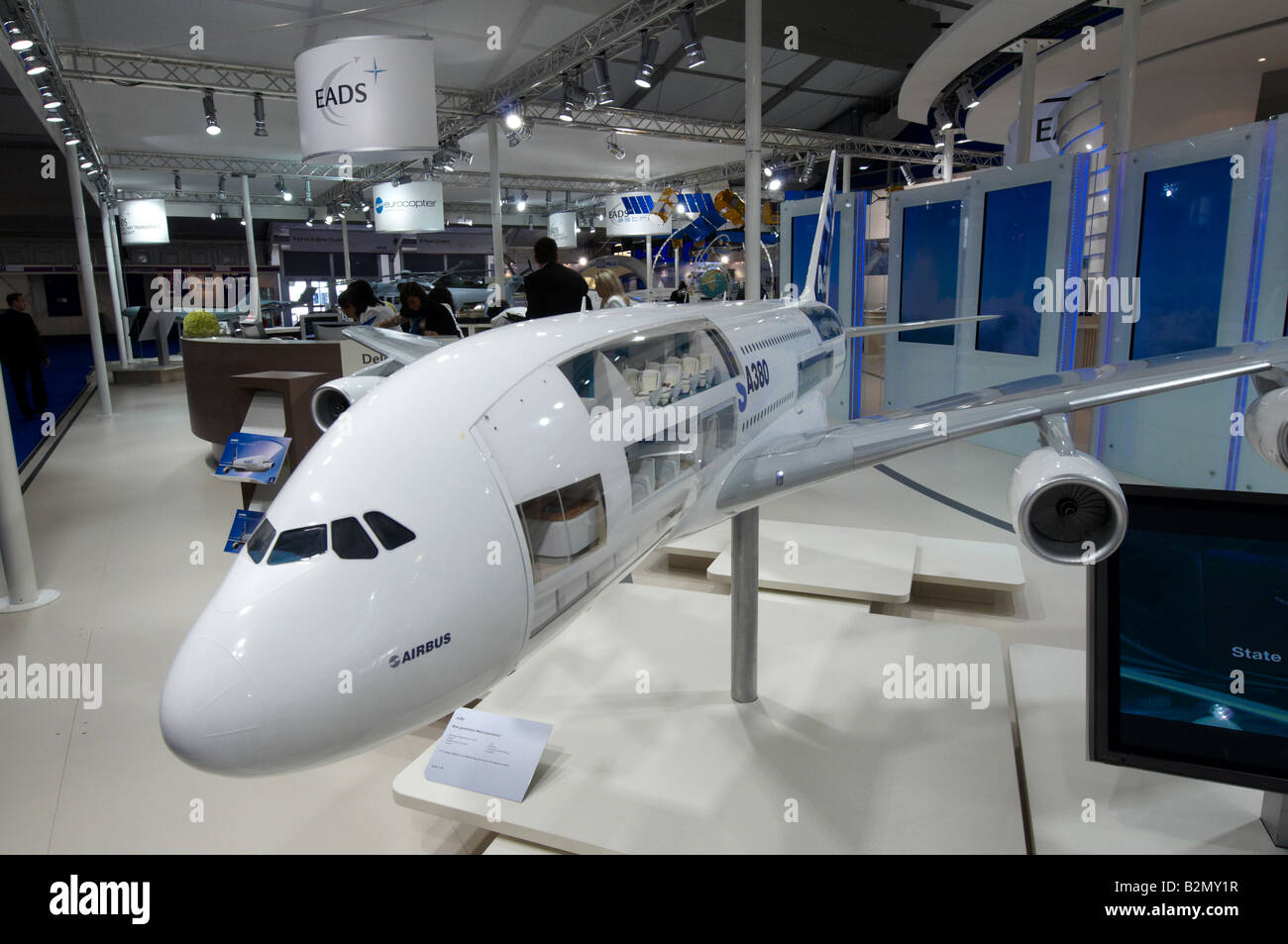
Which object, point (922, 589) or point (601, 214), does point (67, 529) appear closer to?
point (922, 589)

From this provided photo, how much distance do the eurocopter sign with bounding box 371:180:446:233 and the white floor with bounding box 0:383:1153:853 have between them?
11.2 meters

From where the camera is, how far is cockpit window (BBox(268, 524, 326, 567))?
2.31 metres

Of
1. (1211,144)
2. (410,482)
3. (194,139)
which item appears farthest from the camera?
(194,139)

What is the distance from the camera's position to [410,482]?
7.97 feet

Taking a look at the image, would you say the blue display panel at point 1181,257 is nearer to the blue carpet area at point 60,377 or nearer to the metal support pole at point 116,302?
the blue carpet area at point 60,377

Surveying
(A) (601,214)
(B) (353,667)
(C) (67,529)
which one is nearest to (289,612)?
(B) (353,667)

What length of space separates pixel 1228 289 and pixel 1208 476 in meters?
2.05

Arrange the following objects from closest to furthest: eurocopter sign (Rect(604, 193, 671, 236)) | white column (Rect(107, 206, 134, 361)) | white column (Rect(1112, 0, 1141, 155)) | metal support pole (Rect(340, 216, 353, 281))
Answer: white column (Rect(1112, 0, 1141, 155)) < white column (Rect(107, 206, 134, 361)) < eurocopter sign (Rect(604, 193, 671, 236)) < metal support pole (Rect(340, 216, 353, 281))

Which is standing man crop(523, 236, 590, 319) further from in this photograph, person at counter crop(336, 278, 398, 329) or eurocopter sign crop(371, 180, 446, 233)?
→ eurocopter sign crop(371, 180, 446, 233)

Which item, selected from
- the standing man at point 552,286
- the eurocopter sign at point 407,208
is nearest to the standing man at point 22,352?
the eurocopter sign at point 407,208

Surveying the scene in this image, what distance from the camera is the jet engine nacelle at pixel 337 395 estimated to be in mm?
5273

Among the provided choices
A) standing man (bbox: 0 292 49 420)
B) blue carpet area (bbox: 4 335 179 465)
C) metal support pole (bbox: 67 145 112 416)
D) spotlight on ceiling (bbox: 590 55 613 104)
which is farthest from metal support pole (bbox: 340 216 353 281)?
spotlight on ceiling (bbox: 590 55 613 104)

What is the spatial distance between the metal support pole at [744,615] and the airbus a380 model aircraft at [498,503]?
1.71 ft

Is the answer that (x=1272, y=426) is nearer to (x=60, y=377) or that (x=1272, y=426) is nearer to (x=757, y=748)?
(x=757, y=748)
